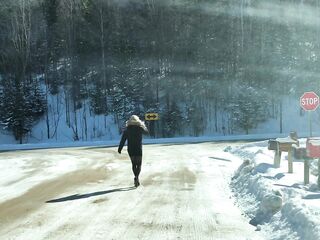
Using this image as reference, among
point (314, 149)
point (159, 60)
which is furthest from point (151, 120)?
point (314, 149)

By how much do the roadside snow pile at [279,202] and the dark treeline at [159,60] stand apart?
123ft

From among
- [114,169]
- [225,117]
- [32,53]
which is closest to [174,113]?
[225,117]

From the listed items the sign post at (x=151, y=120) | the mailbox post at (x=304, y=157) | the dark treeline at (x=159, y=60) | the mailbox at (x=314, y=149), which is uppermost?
the dark treeline at (x=159, y=60)

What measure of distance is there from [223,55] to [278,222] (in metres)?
48.5

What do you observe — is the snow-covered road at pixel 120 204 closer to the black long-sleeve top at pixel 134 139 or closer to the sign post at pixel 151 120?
the black long-sleeve top at pixel 134 139

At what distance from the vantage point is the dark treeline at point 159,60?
170 ft

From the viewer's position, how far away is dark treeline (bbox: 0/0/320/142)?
170ft

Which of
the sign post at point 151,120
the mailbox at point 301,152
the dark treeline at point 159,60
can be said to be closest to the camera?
the mailbox at point 301,152

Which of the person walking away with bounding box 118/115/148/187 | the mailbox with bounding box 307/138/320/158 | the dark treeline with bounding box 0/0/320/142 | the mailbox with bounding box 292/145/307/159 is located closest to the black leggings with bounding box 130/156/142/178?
the person walking away with bounding box 118/115/148/187

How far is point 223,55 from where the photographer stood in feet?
181

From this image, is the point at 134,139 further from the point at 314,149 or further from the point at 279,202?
the point at 279,202

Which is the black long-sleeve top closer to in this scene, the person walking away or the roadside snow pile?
the person walking away

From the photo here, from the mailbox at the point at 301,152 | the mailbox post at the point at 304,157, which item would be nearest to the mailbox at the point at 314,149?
the mailbox post at the point at 304,157

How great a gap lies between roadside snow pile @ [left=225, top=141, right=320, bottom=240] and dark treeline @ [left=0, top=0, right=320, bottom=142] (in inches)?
1476
